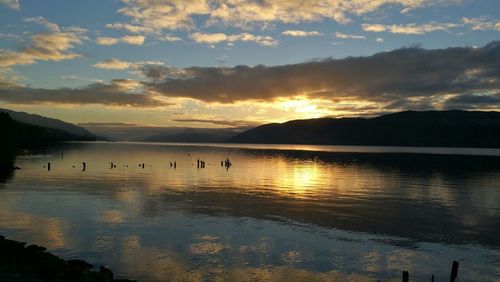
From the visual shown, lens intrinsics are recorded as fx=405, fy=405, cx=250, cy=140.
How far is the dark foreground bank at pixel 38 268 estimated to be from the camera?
26.0m

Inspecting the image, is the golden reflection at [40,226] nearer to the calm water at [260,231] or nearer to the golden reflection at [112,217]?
the calm water at [260,231]

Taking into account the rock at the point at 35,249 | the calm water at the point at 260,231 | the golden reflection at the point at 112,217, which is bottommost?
the calm water at the point at 260,231

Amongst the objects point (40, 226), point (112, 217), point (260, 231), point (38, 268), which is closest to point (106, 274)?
point (38, 268)

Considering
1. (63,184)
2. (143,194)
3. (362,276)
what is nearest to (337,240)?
(362,276)

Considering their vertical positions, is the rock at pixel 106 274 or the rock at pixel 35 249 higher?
the rock at pixel 35 249

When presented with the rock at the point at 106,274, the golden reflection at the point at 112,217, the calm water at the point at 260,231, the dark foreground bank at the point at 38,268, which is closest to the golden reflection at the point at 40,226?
the calm water at the point at 260,231

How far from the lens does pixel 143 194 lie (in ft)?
229

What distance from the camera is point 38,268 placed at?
28.1 m

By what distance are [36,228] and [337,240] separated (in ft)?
100

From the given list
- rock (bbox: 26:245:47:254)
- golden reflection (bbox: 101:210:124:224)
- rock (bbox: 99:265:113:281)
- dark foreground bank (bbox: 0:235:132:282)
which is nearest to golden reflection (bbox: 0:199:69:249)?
rock (bbox: 26:245:47:254)

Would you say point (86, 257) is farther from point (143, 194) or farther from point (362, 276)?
point (143, 194)

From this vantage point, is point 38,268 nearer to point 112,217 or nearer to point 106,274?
point 106,274

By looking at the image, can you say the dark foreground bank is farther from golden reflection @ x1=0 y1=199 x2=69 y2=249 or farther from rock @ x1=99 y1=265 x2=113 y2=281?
golden reflection @ x1=0 y1=199 x2=69 y2=249

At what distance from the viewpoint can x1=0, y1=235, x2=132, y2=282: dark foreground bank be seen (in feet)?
85.3
